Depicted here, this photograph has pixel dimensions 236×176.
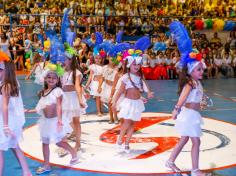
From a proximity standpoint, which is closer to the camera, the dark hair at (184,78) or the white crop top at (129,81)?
the dark hair at (184,78)

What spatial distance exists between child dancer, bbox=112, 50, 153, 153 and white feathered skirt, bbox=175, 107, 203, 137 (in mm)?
1119

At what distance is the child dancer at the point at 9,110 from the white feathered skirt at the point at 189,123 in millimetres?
1937

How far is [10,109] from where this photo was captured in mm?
4852

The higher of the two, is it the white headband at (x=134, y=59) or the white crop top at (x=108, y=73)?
the white headband at (x=134, y=59)

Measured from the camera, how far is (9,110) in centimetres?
485

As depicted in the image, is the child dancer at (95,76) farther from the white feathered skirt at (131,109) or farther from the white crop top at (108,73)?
the white feathered skirt at (131,109)

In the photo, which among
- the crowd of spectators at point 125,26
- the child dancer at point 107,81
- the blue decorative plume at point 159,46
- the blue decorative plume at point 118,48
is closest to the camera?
the blue decorative plume at point 118,48

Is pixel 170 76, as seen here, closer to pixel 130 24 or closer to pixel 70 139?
pixel 130 24

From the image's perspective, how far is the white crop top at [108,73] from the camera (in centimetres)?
833

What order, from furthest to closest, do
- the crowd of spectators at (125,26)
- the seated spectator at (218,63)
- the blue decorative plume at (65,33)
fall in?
the seated spectator at (218,63) < the crowd of spectators at (125,26) < the blue decorative plume at (65,33)

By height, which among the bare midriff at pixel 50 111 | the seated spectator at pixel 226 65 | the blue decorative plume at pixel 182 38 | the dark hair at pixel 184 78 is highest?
the blue decorative plume at pixel 182 38

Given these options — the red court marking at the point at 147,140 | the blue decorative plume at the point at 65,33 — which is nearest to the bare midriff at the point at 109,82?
the red court marking at the point at 147,140

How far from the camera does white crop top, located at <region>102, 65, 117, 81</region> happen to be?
8.33m

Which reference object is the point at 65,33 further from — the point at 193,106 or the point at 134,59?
the point at 193,106
